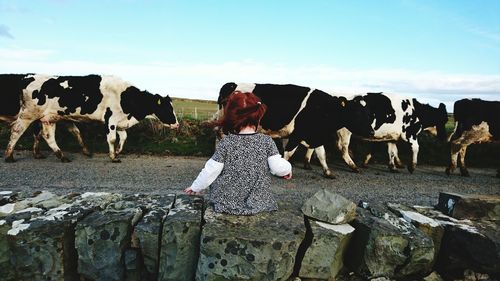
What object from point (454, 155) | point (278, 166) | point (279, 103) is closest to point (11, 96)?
point (279, 103)

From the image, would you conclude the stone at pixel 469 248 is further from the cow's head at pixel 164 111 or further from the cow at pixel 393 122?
the cow's head at pixel 164 111

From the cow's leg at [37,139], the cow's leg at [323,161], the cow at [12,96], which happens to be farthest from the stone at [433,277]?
the cow at [12,96]

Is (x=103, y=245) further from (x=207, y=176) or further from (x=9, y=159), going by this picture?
(x=9, y=159)

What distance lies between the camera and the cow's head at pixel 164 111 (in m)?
13.5

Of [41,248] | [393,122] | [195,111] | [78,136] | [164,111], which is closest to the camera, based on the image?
[41,248]

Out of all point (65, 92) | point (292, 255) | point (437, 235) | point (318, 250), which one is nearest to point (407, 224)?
point (437, 235)

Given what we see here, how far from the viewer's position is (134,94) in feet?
43.2

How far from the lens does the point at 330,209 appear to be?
162 inches

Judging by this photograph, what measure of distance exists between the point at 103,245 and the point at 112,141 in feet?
29.5

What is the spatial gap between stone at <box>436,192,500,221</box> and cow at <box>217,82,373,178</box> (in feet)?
21.2

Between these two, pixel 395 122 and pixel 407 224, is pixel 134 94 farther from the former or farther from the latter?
pixel 407 224

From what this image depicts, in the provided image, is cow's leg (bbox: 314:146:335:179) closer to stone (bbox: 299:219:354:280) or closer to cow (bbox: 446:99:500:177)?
cow (bbox: 446:99:500:177)

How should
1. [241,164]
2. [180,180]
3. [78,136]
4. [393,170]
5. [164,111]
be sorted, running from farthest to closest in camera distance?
1. [164,111]
2. [78,136]
3. [393,170]
4. [180,180]
5. [241,164]

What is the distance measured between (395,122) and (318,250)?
1068cm
